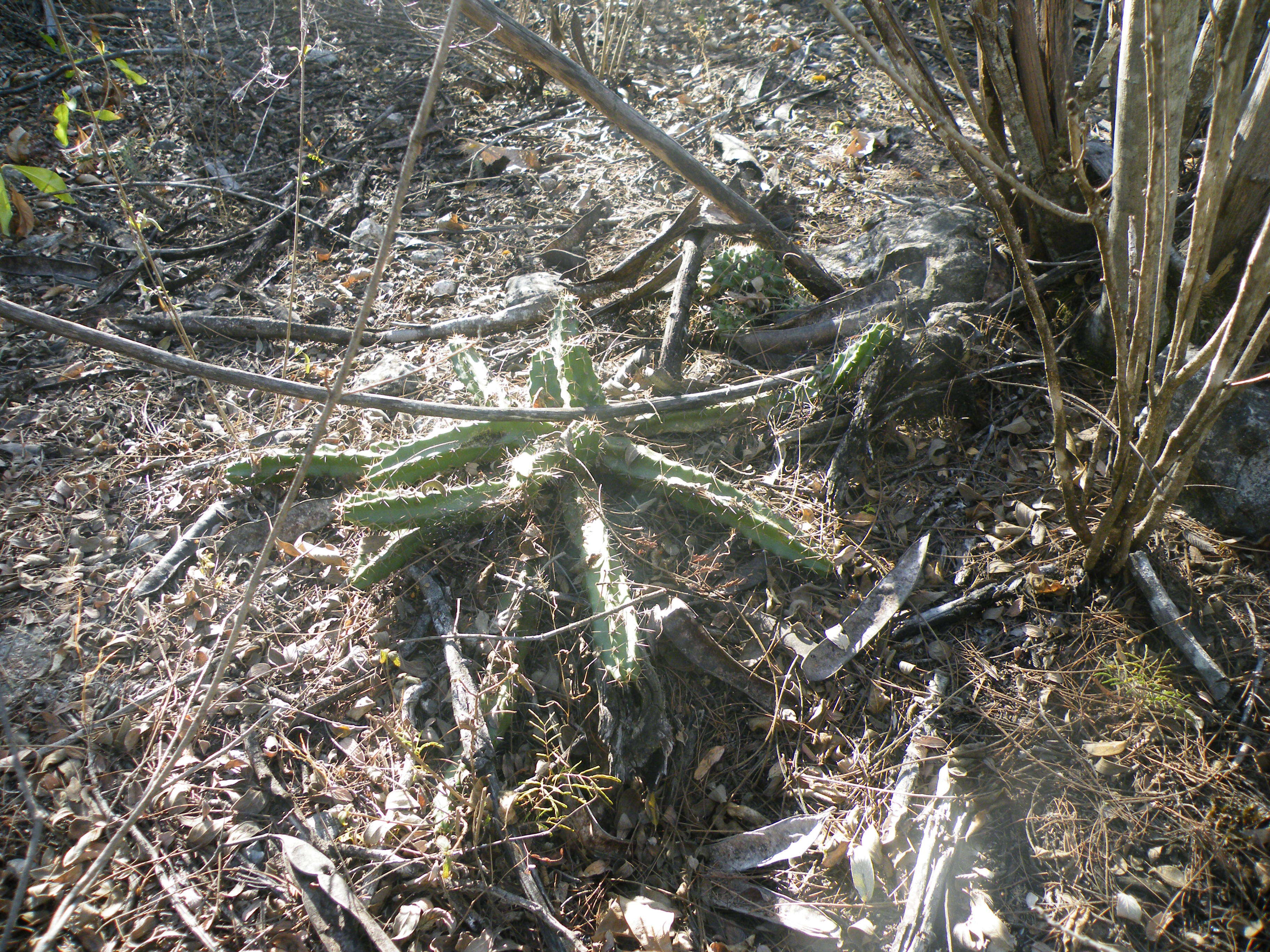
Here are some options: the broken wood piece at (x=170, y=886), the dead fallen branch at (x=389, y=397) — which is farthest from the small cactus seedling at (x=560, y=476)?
the broken wood piece at (x=170, y=886)

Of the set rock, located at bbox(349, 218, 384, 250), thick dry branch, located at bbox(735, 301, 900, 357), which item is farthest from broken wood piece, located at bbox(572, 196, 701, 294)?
rock, located at bbox(349, 218, 384, 250)

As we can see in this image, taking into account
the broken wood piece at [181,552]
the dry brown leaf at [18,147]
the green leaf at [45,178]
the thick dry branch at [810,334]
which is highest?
the green leaf at [45,178]

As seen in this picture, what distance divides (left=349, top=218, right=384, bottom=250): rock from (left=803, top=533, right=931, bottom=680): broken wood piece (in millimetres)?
3266

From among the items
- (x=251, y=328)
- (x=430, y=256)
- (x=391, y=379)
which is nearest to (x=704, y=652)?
(x=391, y=379)

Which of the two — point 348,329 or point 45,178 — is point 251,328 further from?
point 45,178

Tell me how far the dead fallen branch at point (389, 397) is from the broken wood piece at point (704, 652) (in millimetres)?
785

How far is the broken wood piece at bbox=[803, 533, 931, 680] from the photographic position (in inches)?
83.4

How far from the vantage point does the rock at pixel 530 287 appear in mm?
3549

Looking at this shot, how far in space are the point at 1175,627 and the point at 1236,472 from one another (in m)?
0.60

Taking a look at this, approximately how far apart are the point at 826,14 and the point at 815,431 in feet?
14.1

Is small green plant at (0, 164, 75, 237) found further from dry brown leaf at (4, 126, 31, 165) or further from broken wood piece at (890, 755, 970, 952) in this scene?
dry brown leaf at (4, 126, 31, 165)

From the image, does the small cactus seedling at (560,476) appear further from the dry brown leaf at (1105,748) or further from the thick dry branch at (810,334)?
the dry brown leaf at (1105,748)

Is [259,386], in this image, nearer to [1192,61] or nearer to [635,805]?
[635,805]

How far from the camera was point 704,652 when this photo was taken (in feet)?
6.69
